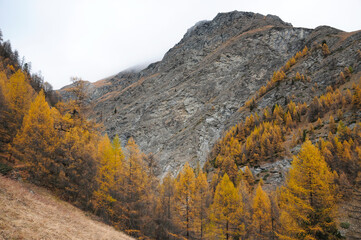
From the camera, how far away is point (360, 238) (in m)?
20.6

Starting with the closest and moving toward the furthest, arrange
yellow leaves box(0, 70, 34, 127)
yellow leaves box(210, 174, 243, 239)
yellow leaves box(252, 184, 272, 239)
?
yellow leaves box(0, 70, 34, 127) < yellow leaves box(210, 174, 243, 239) < yellow leaves box(252, 184, 272, 239)

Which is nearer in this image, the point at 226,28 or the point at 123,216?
the point at 123,216

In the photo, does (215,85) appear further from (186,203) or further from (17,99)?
(17,99)

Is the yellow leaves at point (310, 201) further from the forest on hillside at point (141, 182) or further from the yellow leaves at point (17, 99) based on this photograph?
the yellow leaves at point (17, 99)

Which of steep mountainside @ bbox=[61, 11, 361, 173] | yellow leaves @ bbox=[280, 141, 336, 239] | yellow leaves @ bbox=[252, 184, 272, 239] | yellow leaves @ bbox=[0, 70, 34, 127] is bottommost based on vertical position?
yellow leaves @ bbox=[252, 184, 272, 239]

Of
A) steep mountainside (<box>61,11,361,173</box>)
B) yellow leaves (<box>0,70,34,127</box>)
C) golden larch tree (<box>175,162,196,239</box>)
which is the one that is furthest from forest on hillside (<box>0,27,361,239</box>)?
steep mountainside (<box>61,11,361,173</box>)

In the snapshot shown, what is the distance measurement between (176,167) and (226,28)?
4045 inches

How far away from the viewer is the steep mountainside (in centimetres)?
6363

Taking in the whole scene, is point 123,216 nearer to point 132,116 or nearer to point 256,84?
point 132,116

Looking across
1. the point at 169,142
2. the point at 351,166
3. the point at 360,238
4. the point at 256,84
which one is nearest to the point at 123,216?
the point at 360,238

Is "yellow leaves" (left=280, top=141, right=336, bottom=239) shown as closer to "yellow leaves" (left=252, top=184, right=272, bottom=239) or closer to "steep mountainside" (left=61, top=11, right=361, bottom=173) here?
"yellow leaves" (left=252, top=184, right=272, bottom=239)

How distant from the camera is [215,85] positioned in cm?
8456

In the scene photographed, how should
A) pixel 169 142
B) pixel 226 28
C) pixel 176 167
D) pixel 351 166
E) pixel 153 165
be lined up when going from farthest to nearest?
pixel 226 28
pixel 169 142
pixel 176 167
pixel 153 165
pixel 351 166

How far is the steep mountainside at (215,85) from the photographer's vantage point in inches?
2505
